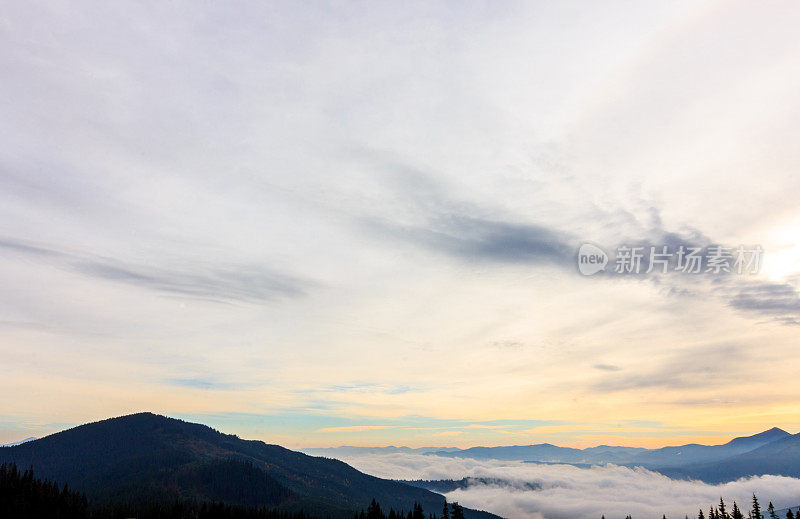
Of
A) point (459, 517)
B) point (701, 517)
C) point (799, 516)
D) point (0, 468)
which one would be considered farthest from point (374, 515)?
point (0, 468)

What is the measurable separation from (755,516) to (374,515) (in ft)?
376

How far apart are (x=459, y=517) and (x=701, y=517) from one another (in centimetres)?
12777

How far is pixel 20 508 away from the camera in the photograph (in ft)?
532

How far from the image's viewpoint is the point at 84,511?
18462 centimetres

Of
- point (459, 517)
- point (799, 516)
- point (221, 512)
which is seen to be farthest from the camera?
point (221, 512)

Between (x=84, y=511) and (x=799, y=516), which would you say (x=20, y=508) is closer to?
(x=84, y=511)

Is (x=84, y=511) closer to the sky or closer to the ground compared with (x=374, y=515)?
closer to the ground

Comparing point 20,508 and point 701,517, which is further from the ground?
point 701,517

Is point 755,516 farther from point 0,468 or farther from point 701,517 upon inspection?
point 0,468

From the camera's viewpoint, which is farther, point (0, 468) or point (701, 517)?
point (0, 468)

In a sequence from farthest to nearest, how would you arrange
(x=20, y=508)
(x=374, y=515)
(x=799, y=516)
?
(x=20, y=508) → (x=374, y=515) → (x=799, y=516)

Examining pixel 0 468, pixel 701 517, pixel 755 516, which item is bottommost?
pixel 0 468

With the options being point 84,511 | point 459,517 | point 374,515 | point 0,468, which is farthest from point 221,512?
point 459,517

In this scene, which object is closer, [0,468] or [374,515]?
[374,515]
